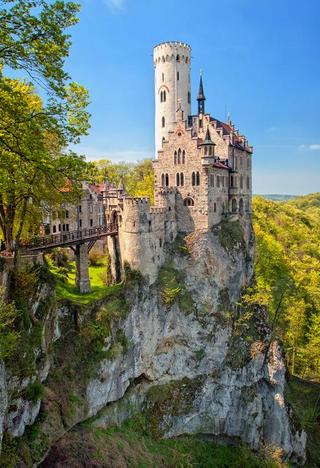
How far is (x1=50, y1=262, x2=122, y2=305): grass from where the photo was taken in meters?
30.2

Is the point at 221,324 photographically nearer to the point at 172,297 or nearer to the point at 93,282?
the point at 172,297

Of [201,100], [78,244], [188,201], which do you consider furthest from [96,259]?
[201,100]

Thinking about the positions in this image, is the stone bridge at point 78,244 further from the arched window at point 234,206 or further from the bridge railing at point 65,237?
the arched window at point 234,206

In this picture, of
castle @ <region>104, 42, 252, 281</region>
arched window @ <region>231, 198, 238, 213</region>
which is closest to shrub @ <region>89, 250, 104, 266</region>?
castle @ <region>104, 42, 252, 281</region>

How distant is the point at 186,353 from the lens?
3728cm

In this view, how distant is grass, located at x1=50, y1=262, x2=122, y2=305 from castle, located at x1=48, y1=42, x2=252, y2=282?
7.10 ft

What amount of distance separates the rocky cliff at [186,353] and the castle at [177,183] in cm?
185

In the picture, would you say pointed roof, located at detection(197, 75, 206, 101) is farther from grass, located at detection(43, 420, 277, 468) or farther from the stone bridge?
grass, located at detection(43, 420, 277, 468)

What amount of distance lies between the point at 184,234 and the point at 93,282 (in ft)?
34.0

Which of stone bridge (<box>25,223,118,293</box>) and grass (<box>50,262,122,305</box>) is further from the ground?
stone bridge (<box>25,223,118,293</box>)

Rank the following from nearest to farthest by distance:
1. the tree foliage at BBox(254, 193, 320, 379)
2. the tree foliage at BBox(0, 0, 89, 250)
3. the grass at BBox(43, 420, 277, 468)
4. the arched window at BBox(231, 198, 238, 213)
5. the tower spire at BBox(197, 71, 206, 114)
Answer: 1. the tree foliage at BBox(0, 0, 89, 250)
2. the grass at BBox(43, 420, 277, 468)
3. the arched window at BBox(231, 198, 238, 213)
4. the tower spire at BBox(197, 71, 206, 114)
5. the tree foliage at BBox(254, 193, 320, 379)

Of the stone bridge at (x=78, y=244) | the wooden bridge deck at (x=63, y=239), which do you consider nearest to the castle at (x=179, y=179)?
the wooden bridge deck at (x=63, y=239)

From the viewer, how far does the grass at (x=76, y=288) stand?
99.2ft

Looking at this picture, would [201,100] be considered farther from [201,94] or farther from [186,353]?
[186,353]
